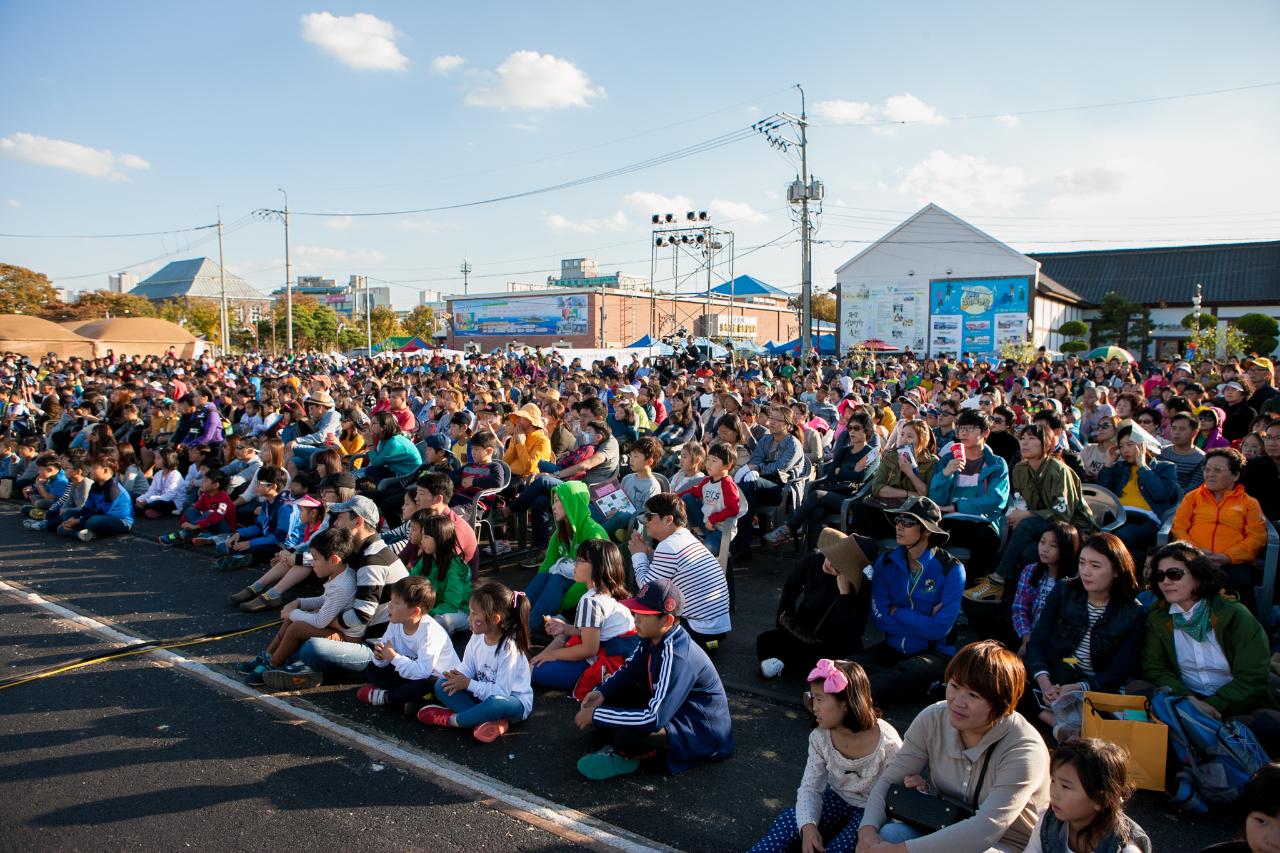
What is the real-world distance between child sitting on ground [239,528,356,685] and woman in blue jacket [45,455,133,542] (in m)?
5.17

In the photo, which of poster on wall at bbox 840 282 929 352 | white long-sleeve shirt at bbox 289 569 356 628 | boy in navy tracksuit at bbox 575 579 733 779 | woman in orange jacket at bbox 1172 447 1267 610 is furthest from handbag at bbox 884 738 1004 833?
poster on wall at bbox 840 282 929 352

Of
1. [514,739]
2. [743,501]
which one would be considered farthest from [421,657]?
[743,501]

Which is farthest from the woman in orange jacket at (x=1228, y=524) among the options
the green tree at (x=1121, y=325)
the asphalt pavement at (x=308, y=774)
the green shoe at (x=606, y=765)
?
the green tree at (x=1121, y=325)

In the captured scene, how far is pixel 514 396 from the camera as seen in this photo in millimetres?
17625

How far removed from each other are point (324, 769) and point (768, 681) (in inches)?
114

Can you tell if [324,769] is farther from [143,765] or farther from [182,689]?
[182,689]

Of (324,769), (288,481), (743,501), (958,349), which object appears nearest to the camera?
(324,769)

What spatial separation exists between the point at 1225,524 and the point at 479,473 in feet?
21.2

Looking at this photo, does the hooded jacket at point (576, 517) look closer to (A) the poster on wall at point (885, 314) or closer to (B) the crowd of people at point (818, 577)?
(B) the crowd of people at point (818, 577)

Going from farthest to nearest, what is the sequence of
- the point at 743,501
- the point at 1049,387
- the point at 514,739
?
the point at 1049,387, the point at 743,501, the point at 514,739

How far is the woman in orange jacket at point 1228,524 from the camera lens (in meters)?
5.22

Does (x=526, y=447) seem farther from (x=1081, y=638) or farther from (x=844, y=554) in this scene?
(x=1081, y=638)

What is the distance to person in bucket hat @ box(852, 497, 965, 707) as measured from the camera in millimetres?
4801

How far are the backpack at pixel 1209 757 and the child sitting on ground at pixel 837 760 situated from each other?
1.61 metres
